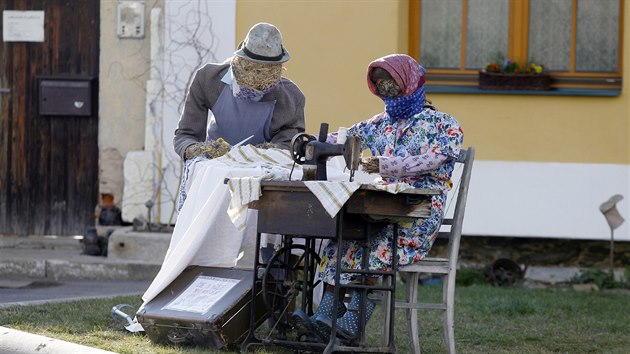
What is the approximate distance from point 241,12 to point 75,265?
224 cm

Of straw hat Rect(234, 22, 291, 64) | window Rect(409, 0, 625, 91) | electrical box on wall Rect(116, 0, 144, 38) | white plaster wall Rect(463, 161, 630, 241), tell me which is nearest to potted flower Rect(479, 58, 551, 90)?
window Rect(409, 0, 625, 91)

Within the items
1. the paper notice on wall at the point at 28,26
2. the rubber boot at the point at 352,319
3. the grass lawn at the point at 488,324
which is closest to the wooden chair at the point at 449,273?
the rubber boot at the point at 352,319

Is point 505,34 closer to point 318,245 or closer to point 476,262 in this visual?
point 476,262

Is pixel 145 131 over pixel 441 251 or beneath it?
over

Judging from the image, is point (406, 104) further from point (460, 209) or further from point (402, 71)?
point (460, 209)

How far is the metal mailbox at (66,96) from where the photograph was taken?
1039 cm

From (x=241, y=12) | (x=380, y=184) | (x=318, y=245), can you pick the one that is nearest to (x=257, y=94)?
(x=318, y=245)

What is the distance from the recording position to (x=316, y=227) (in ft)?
18.4

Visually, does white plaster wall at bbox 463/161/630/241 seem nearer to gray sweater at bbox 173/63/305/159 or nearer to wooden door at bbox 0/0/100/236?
wooden door at bbox 0/0/100/236

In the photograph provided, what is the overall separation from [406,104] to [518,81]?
3919 mm

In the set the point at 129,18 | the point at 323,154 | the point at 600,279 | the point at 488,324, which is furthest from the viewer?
the point at 129,18

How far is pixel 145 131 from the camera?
33.4ft

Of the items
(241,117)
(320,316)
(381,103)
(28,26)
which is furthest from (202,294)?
(28,26)

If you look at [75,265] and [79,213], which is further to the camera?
[79,213]
